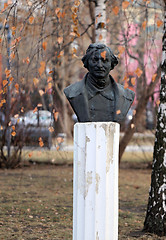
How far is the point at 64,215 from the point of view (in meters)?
6.50

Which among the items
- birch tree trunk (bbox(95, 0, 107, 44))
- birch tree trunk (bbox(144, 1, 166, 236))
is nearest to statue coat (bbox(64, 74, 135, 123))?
birch tree trunk (bbox(144, 1, 166, 236))

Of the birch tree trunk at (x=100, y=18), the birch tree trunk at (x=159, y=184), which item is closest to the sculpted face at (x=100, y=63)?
the birch tree trunk at (x=159, y=184)

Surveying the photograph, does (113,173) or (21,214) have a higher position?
(113,173)

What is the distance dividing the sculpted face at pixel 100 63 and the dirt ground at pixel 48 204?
2.51m

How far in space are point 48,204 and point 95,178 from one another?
3.75m

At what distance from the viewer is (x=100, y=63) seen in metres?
3.85

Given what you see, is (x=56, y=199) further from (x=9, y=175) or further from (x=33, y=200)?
(x=9, y=175)

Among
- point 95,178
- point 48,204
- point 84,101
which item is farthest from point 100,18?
point 95,178

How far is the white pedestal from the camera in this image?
373 centimetres

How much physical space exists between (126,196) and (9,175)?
3490 millimetres

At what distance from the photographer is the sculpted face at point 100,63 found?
12.7 ft

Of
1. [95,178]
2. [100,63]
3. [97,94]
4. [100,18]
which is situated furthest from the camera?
[100,18]

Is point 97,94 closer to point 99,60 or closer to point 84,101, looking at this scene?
point 84,101

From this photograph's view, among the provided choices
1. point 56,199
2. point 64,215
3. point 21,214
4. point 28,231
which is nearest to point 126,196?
point 56,199
